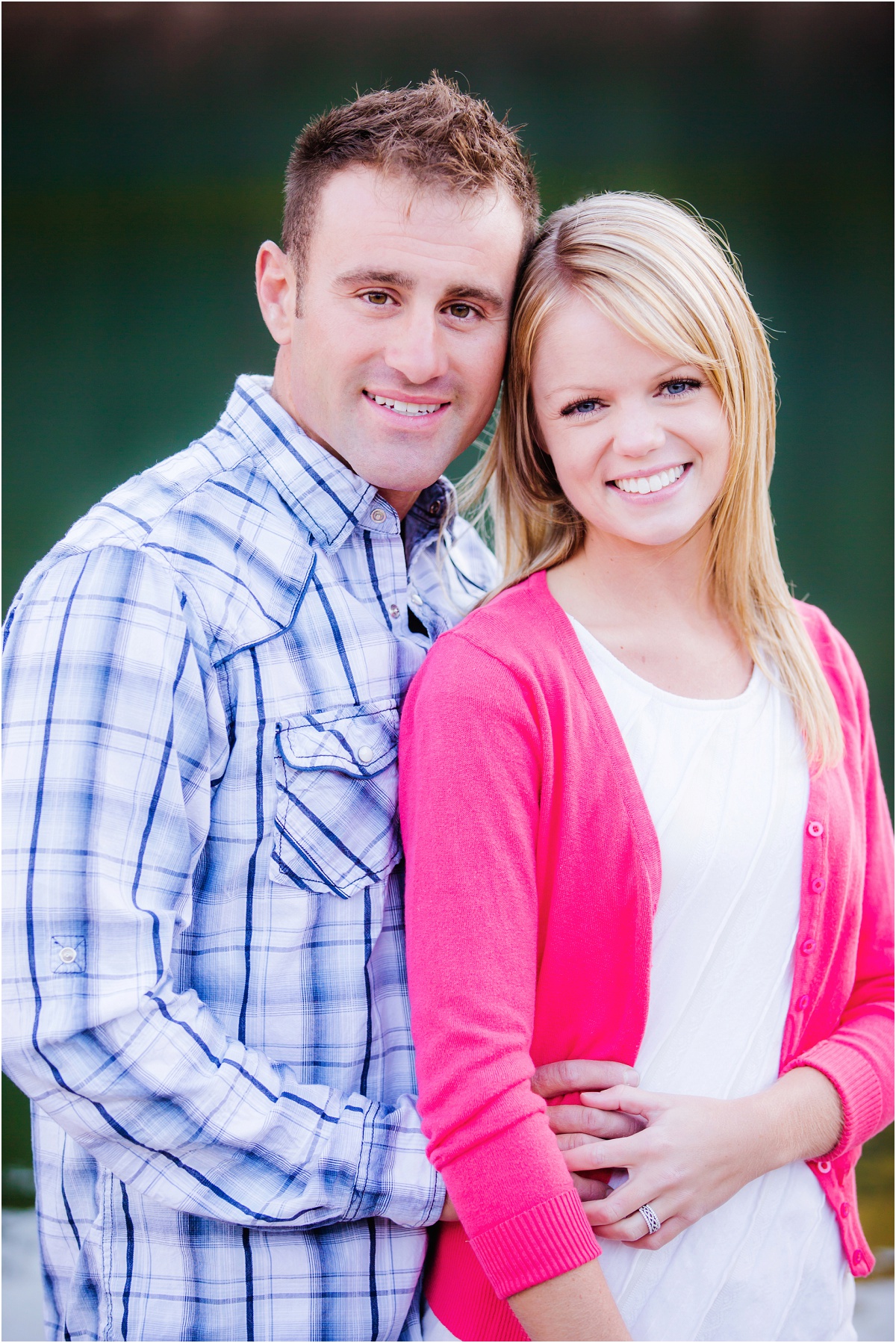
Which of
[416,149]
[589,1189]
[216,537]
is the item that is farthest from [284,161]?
[589,1189]

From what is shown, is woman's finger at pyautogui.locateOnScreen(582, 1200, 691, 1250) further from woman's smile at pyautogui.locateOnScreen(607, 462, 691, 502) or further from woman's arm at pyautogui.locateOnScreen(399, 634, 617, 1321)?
woman's smile at pyautogui.locateOnScreen(607, 462, 691, 502)

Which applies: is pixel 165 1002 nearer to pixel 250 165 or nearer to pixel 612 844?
pixel 612 844

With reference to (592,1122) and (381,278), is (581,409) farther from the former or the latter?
(592,1122)

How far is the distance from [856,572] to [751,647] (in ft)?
6.41

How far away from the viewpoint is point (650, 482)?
4.52ft

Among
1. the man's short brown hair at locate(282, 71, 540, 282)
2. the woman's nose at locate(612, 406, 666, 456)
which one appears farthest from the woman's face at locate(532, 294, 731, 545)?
the man's short brown hair at locate(282, 71, 540, 282)

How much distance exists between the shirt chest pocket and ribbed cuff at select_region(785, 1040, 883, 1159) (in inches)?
22.8

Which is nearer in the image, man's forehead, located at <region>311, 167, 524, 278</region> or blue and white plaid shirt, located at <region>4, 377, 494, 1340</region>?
blue and white plaid shirt, located at <region>4, 377, 494, 1340</region>

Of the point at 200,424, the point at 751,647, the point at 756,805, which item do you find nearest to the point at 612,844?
the point at 756,805

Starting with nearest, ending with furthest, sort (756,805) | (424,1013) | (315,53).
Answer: (424,1013) < (756,805) < (315,53)

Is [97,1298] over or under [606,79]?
under

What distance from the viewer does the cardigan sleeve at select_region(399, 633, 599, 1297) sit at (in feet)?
3.77

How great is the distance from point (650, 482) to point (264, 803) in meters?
0.61

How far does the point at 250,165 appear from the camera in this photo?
287 centimetres
